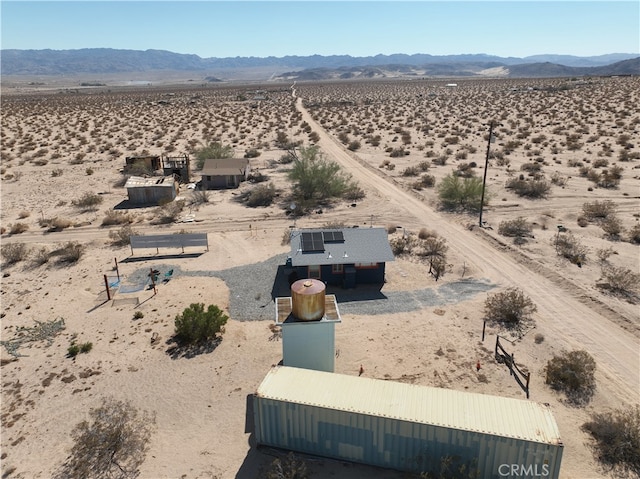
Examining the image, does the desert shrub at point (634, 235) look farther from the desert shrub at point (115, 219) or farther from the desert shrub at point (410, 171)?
the desert shrub at point (115, 219)

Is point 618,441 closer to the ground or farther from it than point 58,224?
closer to the ground

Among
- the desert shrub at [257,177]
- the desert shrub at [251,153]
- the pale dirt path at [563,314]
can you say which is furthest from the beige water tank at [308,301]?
the desert shrub at [251,153]

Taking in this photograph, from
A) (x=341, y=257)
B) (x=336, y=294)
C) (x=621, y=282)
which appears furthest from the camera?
(x=341, y=257)

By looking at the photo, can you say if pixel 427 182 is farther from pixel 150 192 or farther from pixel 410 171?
pixel 150 192

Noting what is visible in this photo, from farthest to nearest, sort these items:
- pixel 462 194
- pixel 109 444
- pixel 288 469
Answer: pixel 462 194
pixel 109 444
pixel 288 469

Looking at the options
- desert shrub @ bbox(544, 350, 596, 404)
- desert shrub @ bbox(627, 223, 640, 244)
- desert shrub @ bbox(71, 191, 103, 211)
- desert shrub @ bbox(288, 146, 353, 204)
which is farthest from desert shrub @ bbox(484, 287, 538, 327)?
desert shrub @ bbox(71, 191, 103, 211)

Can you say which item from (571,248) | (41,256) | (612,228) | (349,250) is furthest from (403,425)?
(41,256)
